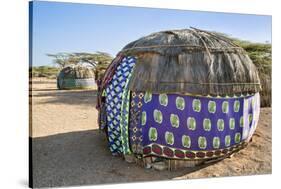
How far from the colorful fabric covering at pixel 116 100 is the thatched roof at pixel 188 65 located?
118 millimetres

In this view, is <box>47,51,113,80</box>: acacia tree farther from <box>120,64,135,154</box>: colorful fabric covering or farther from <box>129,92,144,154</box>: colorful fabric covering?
<box>129,92,144,154</box>: colorful fabric covering

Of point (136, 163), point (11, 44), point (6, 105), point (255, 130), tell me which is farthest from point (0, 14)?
point (255, 130)

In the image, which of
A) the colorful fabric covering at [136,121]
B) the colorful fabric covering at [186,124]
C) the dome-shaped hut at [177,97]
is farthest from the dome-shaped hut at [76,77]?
the colorful fabric covering at [186,124]

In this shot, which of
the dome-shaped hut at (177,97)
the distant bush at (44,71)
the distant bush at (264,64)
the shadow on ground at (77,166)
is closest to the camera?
the distant bush at (44,71)

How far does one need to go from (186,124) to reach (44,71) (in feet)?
4.77

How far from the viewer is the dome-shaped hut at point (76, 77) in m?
4.02

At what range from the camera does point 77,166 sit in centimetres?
393

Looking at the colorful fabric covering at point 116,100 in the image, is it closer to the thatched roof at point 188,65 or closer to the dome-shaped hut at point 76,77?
the thatched roof at point 188,65

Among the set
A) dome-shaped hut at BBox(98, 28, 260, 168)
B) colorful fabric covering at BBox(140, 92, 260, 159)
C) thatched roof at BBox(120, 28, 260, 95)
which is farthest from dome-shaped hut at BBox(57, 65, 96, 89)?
colorful fabric covering at BBox(140, 92, 260, 159)

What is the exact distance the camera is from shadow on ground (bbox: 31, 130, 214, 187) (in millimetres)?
3750

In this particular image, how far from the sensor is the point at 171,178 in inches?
157

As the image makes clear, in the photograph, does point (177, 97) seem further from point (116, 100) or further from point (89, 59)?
point (89, 59)

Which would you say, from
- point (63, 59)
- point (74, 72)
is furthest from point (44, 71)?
point (74, 72)
